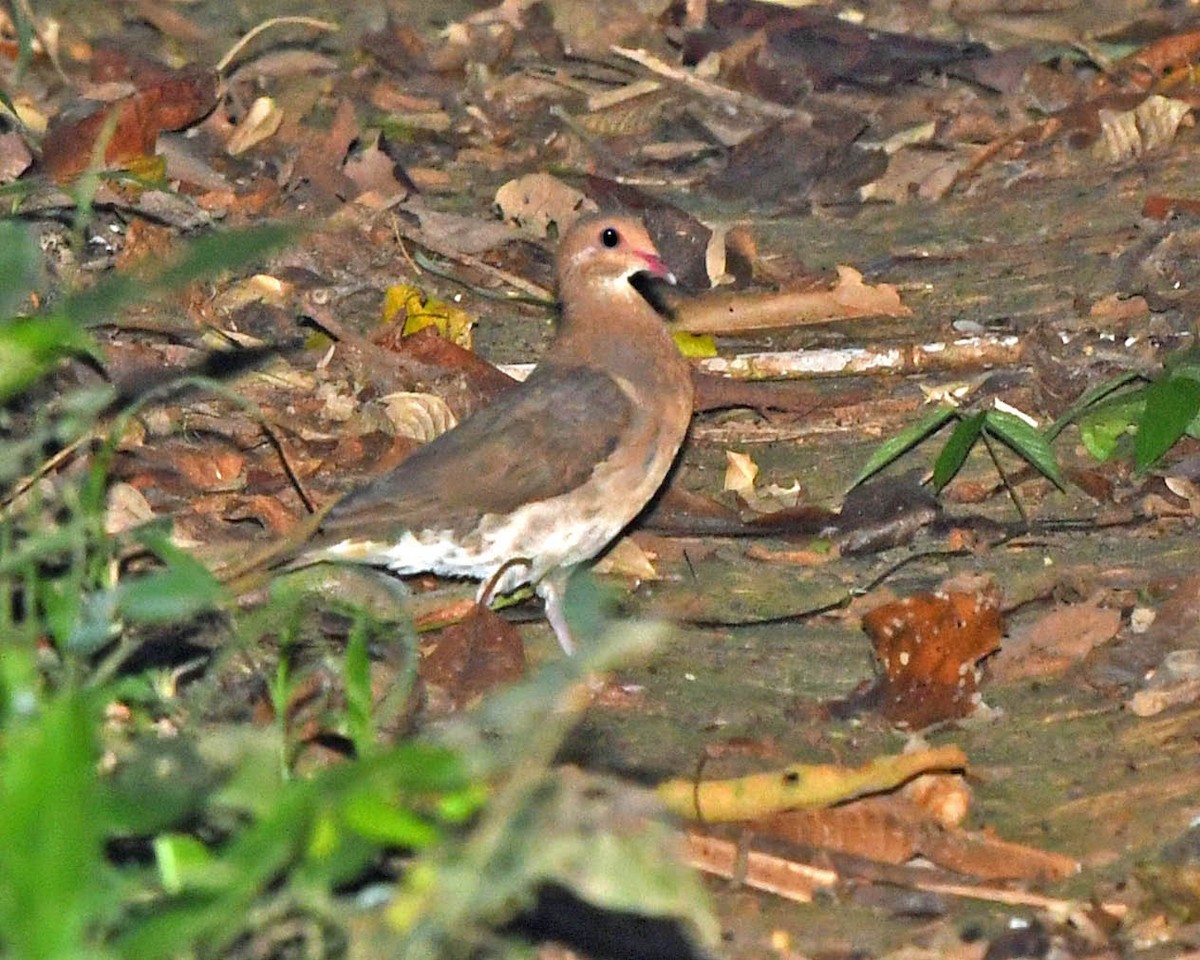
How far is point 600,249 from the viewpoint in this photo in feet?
22.4

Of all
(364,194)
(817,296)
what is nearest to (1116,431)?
(817,296)

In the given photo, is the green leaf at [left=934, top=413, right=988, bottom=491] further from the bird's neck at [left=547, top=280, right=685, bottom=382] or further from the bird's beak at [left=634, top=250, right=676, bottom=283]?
the bird's beak at [left=634, top=250, right=676, bottom=283]

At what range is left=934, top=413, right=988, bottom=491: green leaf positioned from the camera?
6227 mm

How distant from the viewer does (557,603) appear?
615 centimetres

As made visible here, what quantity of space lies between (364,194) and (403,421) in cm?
169

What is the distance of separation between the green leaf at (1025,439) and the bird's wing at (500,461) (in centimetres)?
107

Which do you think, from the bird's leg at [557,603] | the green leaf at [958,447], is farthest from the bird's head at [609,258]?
the green leaf at [958,447]

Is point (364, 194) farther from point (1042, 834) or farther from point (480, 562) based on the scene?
point (1042, 834)

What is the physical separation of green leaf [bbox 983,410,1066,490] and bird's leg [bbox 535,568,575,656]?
4.37 ft

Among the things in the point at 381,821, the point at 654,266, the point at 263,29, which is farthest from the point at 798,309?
the point at 381,821

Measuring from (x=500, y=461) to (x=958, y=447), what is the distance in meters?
1.34

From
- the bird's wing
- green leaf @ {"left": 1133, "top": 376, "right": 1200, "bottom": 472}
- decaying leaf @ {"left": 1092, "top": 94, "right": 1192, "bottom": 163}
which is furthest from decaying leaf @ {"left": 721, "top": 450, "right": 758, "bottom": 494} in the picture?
decaying leaf @ {"left": 1092, "top": 94, "right": 1192, "bottom": 163}

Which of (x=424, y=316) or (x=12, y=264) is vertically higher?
(x=12, y=264)

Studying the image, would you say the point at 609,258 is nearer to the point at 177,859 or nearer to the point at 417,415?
the point at 417,415
